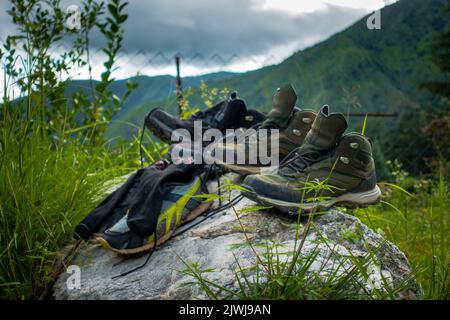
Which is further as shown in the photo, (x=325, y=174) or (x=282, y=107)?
(x=282, y=107)

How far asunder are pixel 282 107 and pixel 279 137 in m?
0.16

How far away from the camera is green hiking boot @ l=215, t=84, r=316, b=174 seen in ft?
7.80

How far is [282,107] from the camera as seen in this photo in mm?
2432

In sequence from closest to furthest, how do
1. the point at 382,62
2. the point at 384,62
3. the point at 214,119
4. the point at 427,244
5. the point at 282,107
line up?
the point at 282,107 → the point at 427,244 → the point at 214,119 → the point at 384,62 → the point at 382,62

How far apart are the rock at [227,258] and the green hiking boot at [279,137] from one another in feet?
1.23

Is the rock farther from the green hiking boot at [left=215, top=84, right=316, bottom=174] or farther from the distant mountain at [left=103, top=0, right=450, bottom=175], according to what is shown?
the distant mountain at [left=103, top=0, right=450, bottom=175]

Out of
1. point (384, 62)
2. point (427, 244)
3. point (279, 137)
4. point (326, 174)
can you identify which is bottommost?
point (427, 244)

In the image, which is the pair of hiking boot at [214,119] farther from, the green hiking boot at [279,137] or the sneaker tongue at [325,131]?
the sneaker tongue at [325,131]

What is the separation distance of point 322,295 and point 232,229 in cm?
65

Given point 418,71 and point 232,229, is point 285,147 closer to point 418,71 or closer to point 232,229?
point 232,229

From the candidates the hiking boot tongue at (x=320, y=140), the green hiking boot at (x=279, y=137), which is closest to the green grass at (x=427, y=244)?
the hiking boot tongue at (x=320, y=140)

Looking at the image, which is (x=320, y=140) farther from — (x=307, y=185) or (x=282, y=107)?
(x=282, y=107)

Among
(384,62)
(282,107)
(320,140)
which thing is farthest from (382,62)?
(320,140)

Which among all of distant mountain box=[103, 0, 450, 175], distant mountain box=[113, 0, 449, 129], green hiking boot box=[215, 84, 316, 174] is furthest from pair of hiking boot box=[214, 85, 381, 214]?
distant mountain box=[113, 0, 449, 129]
